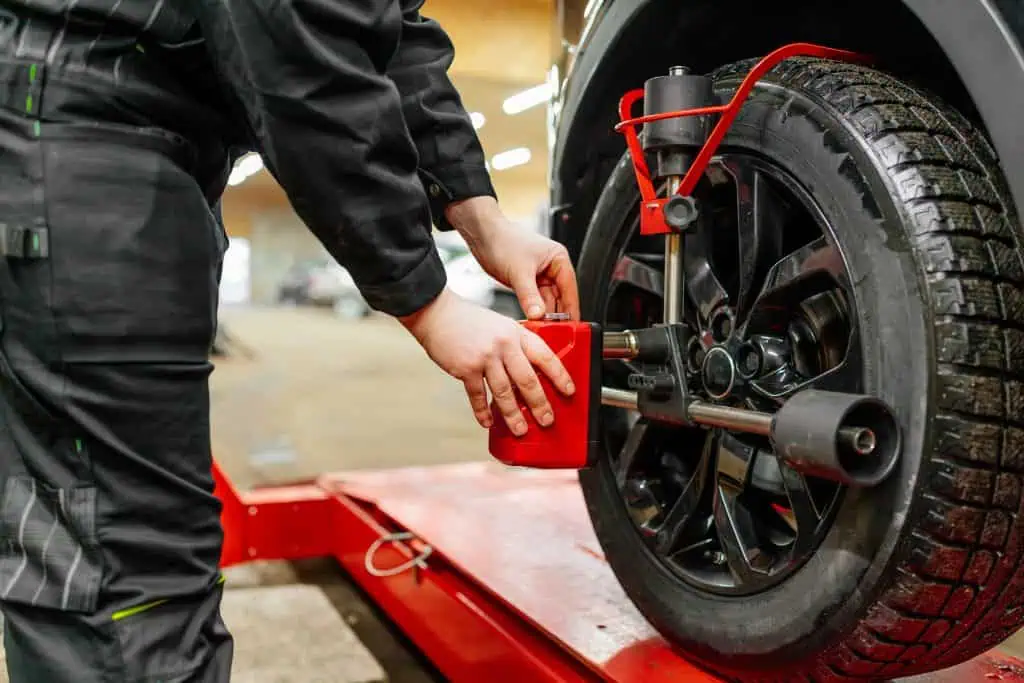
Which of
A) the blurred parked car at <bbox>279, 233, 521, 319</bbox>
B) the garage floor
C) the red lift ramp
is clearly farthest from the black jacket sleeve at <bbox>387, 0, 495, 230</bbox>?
the blurred parked car at <bbox>279, 233, 521, 319</bbox>

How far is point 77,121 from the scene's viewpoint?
0.78 m

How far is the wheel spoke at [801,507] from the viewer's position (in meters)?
1.03

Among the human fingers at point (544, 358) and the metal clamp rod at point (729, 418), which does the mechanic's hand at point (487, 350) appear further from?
the metal clamp rod at point (729, 418)

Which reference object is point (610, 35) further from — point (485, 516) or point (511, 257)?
point (485, 516)

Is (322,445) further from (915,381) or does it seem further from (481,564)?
(915,381)

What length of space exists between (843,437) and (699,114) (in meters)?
0.47

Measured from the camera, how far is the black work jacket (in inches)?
28.3

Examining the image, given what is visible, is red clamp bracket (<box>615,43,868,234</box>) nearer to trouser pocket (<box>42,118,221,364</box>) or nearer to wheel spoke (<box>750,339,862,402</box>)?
wheel spoke (<box>750,339,862,402</box>)

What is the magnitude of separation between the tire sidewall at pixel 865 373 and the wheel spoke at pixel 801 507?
0.04m

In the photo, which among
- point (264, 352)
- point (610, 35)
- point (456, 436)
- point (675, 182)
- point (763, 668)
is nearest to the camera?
point (763, 668)

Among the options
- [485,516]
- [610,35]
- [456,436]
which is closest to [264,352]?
[456,436]

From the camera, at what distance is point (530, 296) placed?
3.53 feet

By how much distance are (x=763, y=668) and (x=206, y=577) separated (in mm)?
654

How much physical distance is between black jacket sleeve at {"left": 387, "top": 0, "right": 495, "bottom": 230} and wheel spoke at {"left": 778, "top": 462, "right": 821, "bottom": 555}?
0.51 metres
